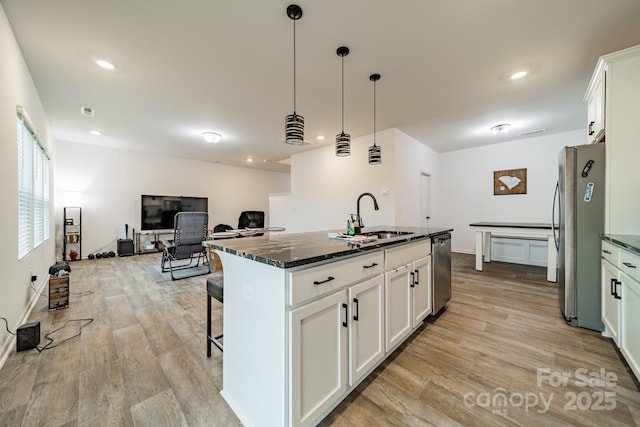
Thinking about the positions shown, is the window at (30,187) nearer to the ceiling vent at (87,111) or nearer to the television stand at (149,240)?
the ceiling vent at (87,111)

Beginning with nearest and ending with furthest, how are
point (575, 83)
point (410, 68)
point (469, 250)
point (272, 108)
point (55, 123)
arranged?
point (410, 68) → point (575, 83) → point (272, 108) → point (55, 123) → point (469, 250)

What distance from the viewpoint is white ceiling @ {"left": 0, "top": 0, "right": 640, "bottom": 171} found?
198 cm

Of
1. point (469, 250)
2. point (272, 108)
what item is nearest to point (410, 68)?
point (272, 108)

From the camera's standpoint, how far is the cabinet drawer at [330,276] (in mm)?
1188

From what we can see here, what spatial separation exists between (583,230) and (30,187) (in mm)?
6187

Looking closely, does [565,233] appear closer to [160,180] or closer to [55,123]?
[55,123]

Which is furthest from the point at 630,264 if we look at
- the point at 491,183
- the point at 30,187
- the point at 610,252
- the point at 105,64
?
the point at 30,187

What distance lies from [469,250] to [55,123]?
29.4 feet

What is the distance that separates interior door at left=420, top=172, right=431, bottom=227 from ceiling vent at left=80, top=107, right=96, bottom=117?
244 inches

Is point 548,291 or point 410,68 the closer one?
point 410,68

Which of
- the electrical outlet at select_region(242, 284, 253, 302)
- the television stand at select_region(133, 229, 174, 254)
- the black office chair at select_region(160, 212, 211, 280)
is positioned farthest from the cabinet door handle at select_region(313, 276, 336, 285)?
the television stand at select_region(133, 229, 174, 254)

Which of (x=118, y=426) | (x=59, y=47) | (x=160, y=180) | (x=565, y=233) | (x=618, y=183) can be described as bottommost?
(x=118, y=426)

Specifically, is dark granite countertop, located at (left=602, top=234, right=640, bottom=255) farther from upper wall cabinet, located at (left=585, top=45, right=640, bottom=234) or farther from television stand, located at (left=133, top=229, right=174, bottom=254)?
television stand, located at (left=133, top=229, right=174, bottom=254)

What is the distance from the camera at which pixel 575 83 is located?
10.2 feet
